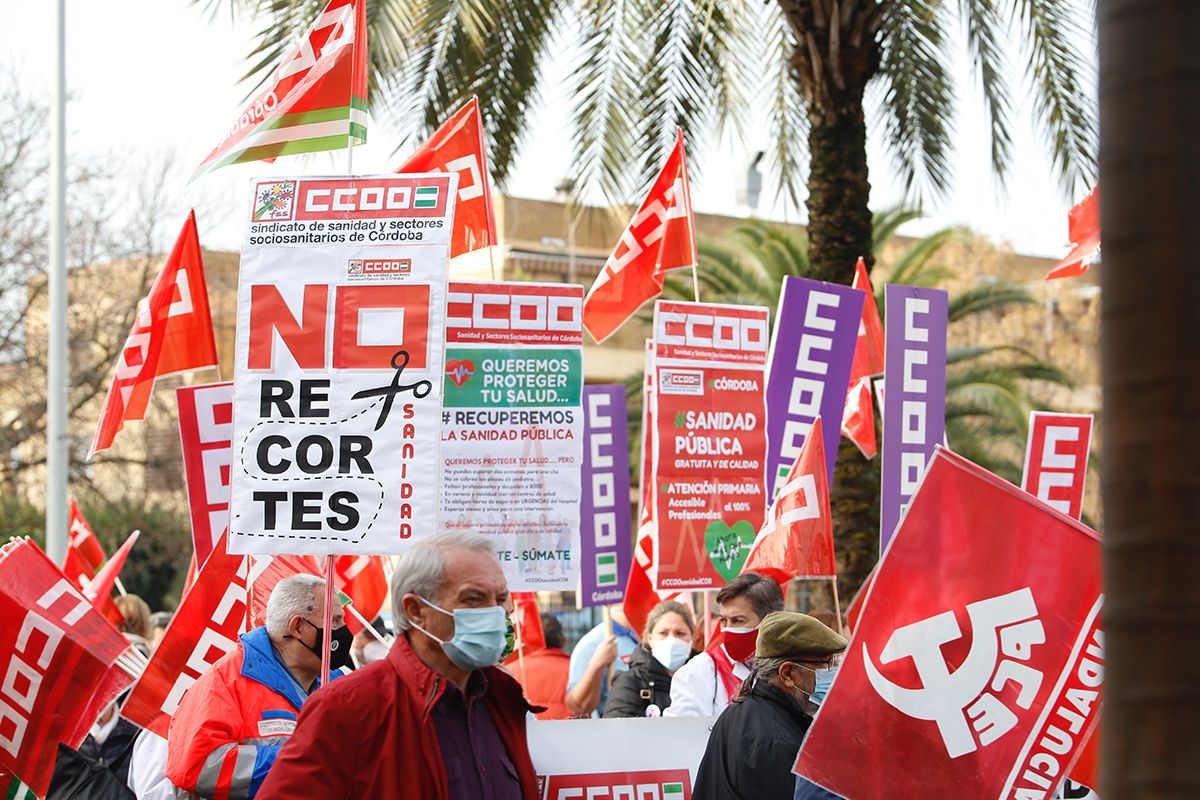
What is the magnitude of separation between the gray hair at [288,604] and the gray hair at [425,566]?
63.1 inches

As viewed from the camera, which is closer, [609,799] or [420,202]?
[609,799]

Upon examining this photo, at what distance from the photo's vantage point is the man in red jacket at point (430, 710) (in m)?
3.44

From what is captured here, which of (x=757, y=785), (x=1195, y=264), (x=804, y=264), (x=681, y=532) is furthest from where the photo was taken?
(x=804, y=264)

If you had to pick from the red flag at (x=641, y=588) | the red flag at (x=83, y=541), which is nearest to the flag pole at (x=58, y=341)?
the red flag at (x=83, y=541)

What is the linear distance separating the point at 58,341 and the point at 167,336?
10.1 m

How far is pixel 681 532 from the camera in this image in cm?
899

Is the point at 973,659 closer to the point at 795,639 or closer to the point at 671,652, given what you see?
the point at 795,639

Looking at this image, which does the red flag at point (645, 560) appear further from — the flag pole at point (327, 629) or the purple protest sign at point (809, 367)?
the flag pole at point (327, 629)

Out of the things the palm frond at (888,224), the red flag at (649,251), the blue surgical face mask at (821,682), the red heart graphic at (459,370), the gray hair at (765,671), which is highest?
the palm frond at (888,224)

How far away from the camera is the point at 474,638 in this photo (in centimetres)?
366

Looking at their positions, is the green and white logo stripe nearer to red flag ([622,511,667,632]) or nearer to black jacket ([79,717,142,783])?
black jacket ([79,717,142,783])

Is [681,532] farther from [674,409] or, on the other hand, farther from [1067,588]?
[1067,588]

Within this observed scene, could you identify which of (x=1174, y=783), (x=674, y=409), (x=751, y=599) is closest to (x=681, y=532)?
(x=674, y=409)

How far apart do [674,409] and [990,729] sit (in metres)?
4.93
